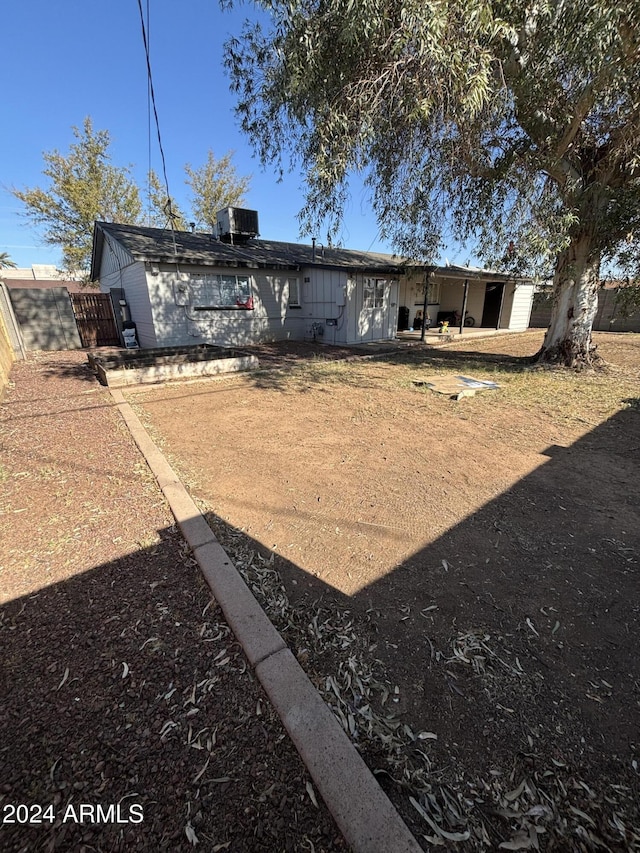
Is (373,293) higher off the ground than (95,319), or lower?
higher

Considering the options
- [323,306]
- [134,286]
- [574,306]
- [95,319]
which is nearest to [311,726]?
[574,306]

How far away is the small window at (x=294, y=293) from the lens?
13.6 metres

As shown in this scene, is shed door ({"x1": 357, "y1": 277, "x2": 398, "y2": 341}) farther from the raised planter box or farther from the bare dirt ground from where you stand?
the bare dirt ground

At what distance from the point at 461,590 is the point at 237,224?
50.8ft

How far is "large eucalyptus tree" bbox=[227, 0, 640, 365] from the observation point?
4203 millimetres

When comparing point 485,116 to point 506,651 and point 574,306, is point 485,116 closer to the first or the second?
point 574,306

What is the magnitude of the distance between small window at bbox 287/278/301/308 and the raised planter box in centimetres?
510

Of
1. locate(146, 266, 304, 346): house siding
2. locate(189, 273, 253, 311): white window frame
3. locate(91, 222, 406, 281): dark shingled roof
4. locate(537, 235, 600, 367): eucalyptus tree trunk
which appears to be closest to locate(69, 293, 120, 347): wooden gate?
locate(91, 222, 406, 281): dark shingled roof

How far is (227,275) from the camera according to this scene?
38.8 ft

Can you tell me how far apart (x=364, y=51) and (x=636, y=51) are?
142 inches

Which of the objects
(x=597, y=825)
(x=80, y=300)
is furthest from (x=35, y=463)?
(x=80, y=300)

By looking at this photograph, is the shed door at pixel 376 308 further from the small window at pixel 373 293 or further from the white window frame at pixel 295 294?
the white window frame at pixel 295 294

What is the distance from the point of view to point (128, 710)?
1.57m

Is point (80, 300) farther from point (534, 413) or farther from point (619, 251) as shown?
point (619, 251)
